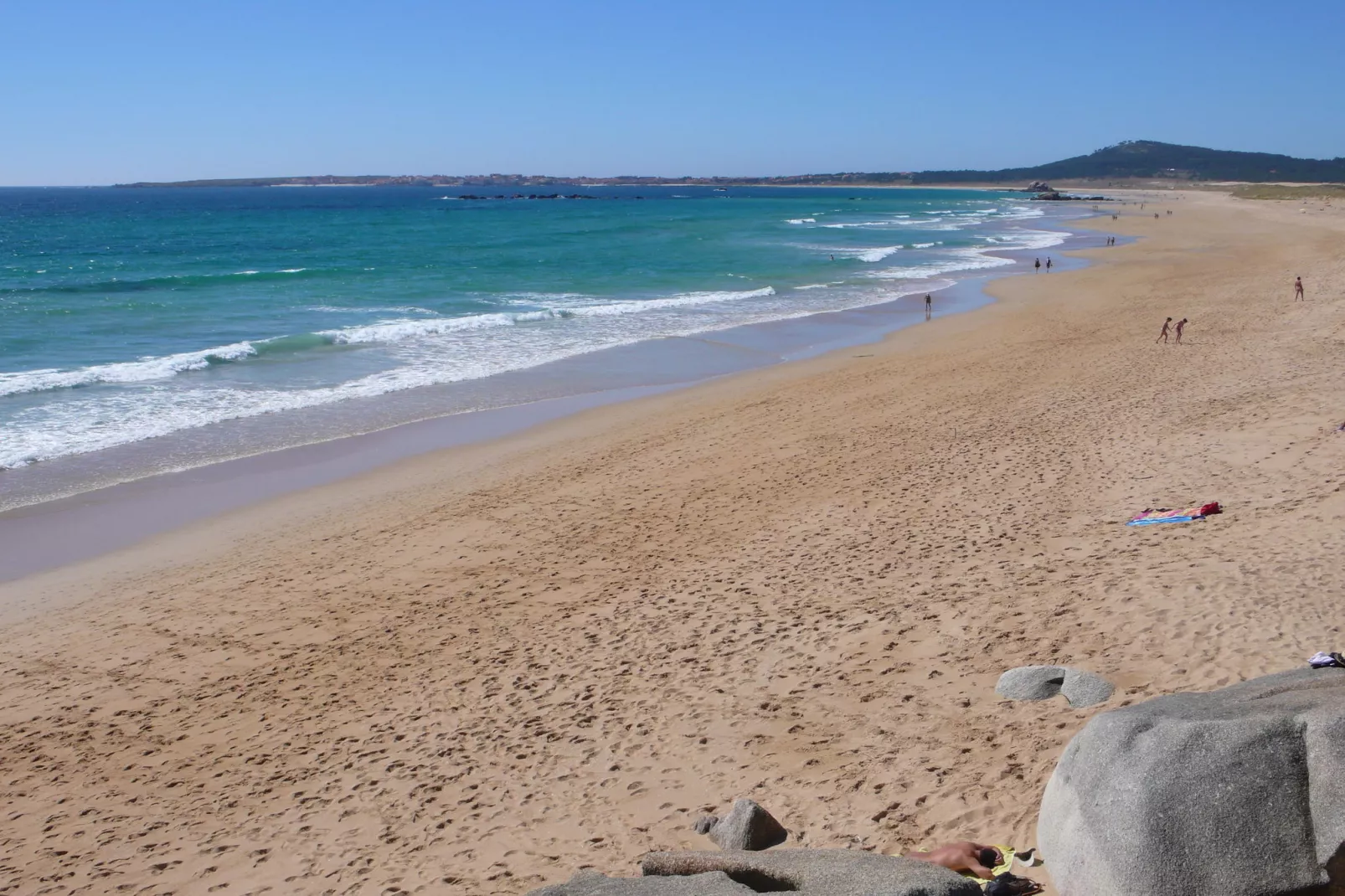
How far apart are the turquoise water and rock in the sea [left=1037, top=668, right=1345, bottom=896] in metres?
16.4

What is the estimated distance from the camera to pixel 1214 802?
13.6ft

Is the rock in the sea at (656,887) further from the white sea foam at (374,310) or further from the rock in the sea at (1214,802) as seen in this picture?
the white sea foam at (374,310)

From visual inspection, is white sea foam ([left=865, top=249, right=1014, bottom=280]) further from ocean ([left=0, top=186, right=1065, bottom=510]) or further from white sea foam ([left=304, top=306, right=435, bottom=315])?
white sea foam ([left=304, top=306, right=435, bottom=315])

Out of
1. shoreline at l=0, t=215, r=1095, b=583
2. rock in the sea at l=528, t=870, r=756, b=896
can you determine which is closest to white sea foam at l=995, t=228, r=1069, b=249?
Answer: shoreline at l=0, t=215, r=1095, b=583

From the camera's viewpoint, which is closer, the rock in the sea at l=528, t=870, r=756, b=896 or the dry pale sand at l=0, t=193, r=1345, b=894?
the rock in the sea at l=528, t=870, r=756, b=896

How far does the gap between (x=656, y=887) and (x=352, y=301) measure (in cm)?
3536

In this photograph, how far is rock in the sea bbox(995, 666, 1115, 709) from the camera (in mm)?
6902

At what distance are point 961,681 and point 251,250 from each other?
62.5 metres

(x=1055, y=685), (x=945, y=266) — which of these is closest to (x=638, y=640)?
(x=1055, y=685)

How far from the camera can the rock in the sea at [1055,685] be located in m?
6.90

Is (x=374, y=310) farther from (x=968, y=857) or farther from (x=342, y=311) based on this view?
(x=968, y=857)

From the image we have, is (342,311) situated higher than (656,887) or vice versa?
(342,311)

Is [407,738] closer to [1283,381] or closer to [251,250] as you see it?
[1283,381]

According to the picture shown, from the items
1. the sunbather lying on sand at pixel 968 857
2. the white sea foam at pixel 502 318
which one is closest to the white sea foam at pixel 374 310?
the white sea foam at pixel 502 318
